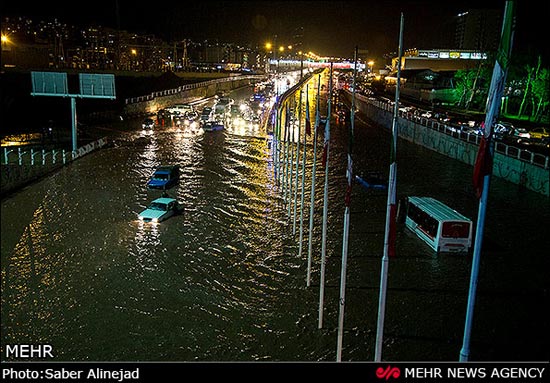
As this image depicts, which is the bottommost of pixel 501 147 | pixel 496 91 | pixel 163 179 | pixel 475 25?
pixel 163 179

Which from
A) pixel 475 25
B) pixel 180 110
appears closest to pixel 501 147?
pixel 180 110

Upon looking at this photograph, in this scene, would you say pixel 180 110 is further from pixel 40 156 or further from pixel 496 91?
pixel 496 91

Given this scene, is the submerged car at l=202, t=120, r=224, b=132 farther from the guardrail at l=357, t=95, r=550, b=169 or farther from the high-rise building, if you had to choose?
the high-rise building

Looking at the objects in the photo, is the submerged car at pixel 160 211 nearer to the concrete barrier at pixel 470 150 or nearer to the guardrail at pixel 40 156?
the concrete barrier at pixel 470 150

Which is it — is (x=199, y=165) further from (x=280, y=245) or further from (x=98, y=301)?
(x=98, y=301)

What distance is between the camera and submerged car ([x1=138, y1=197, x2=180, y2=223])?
877 inches

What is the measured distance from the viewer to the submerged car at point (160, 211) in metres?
22.3

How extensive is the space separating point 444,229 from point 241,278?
8.07 m

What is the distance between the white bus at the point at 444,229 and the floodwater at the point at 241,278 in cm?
46

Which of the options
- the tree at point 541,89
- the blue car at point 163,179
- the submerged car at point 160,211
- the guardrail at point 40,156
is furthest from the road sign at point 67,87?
the tree at point 541,89

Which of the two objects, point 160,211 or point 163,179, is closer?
point 160,211
